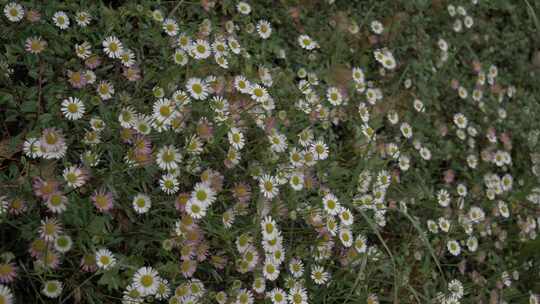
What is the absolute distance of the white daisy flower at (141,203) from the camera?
1985 mm

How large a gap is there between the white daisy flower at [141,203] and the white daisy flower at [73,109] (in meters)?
0.37

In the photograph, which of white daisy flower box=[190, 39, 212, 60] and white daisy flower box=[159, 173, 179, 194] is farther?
white daisy flower box=[190, 39, 212, 60]

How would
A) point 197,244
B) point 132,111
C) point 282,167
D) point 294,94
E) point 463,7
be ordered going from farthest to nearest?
point 463,7 → point 294,94 → point 282,167 → point 132,111 → point 197,244

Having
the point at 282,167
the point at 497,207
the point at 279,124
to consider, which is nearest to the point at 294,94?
the point at 279,124

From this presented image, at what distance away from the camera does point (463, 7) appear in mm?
3721

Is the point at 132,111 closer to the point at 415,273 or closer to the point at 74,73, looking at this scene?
the point at 74,73

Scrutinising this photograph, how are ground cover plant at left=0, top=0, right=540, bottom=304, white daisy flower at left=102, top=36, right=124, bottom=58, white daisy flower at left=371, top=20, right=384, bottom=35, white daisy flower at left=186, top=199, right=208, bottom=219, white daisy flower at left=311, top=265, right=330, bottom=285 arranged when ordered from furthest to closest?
white daisy flower at left=371, top=20, right=384, bottom=35 → white daisy flower at left=102, top=36, right=124, bottom=58 → white daisy flower at left=311, top=265, right=330, bottom=285 → white daisy flower at left=186, top=199, right=208, bottom=219 → ground cover plant at left=0, top=0, right=540, bottom=304

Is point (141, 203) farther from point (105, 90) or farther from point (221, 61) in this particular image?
point (221, 61)

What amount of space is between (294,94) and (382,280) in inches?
35.4

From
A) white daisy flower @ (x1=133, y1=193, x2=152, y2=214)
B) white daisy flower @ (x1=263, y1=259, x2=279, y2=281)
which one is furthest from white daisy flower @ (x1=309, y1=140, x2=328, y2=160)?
white daisy flower @ (x1=133, y1=193, x2=152, y2=214)

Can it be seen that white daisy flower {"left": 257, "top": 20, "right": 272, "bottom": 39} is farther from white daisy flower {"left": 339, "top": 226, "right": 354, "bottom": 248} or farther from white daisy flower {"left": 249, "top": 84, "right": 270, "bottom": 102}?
white daisy flower {"left": 339, "top": 226, "right": 354, "bottom": 248}

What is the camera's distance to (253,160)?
2.37 m

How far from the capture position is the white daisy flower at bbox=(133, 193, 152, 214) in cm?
199

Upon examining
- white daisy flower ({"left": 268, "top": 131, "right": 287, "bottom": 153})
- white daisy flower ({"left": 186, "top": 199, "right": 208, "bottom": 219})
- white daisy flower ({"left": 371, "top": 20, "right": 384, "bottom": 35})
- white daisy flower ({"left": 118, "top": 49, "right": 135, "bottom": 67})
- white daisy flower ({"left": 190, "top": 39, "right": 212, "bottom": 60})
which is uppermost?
white daisy flower ({"left": 190, "top": 39, "right": 212, "bottom": 60})
